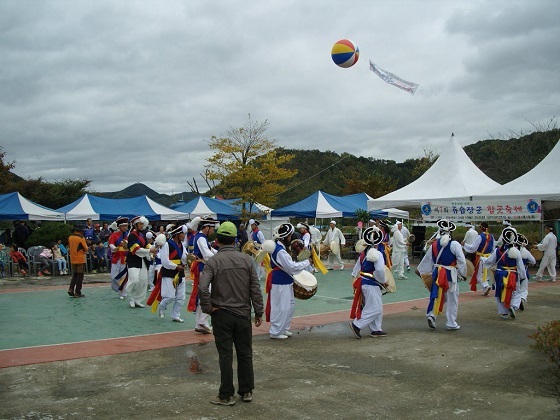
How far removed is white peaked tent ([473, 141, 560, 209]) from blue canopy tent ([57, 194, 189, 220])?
528 inches

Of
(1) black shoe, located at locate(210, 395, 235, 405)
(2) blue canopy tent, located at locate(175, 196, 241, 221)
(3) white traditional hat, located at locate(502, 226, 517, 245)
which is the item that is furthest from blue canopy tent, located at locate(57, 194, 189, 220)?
(1) black shoe, located at locate(210, 395, 235, 405)

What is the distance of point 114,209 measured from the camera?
24.6 meters

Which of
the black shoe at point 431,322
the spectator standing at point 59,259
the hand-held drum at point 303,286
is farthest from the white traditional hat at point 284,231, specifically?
the spectator standing at point 59,259

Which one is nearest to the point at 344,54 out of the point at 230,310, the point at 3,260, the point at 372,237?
the point at 372,237

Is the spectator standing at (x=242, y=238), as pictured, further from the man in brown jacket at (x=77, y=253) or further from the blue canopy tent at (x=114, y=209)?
the man in brown jacket at (x=77, y=253)

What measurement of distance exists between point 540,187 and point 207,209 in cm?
1441

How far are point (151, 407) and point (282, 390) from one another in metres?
1.45

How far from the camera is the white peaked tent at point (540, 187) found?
19.5 m

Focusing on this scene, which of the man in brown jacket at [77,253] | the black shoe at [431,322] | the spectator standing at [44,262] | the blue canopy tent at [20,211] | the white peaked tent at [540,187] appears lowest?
the black shoe at [431,322]

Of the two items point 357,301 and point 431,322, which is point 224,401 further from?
point 431,322

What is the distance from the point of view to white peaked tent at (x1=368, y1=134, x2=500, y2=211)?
22.7 m

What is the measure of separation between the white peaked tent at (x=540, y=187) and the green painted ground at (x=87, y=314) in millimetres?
5856

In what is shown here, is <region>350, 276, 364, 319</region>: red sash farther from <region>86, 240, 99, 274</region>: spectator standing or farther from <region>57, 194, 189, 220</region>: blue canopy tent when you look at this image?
→ <region>57, 194, 189, 220</region>: blue canopy tent

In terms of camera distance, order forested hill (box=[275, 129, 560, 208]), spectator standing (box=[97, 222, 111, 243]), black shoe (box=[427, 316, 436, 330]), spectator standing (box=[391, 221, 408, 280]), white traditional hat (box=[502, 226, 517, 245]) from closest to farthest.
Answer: black shoe (box=[427, 316, 436, 330]), white traditional hat (box=[502, 226, 517, 245]), spectator standing (box=[391, 221, 408, 280]), spectator standing (box=[97, 222, 111, 243]), forested hill (box=[275, 129, 560, 208])
